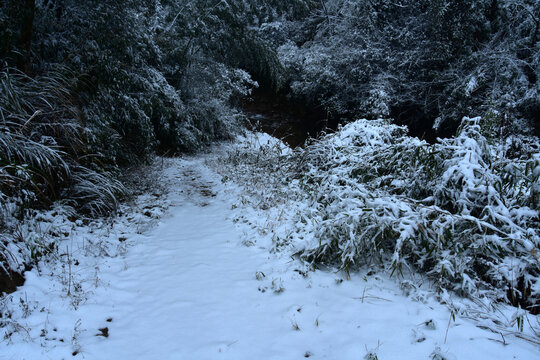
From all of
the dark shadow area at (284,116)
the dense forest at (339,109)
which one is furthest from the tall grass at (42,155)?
the dark shadow area at (284,116)

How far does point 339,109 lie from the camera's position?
46.2ft

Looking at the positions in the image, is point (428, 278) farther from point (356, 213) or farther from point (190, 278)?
point (190, 278)

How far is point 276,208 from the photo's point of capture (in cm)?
557

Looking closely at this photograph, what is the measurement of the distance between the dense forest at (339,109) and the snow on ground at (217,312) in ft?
1.37

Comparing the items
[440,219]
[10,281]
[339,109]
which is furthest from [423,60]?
[10,281]

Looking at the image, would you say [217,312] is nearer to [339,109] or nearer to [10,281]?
[10,281]

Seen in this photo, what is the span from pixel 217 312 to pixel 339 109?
41.3 ft

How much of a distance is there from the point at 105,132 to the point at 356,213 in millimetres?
4386

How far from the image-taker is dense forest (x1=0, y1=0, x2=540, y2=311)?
3342mm

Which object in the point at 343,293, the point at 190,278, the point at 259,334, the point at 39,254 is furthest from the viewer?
the point at 190,278

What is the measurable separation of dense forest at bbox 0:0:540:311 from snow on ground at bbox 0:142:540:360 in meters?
0.42

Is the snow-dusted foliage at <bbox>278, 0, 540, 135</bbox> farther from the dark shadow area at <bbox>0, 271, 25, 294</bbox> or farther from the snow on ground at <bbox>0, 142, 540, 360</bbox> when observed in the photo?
the dark shadow area at <bbox>0, 271, 25, 294</bbox>

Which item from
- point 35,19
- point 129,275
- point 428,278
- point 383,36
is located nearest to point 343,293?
point 428,278

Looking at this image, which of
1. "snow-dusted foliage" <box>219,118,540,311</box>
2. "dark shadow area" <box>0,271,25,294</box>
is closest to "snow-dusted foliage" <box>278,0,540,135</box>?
"snow-dusted foliage" <box>219,118,540,311</box>
